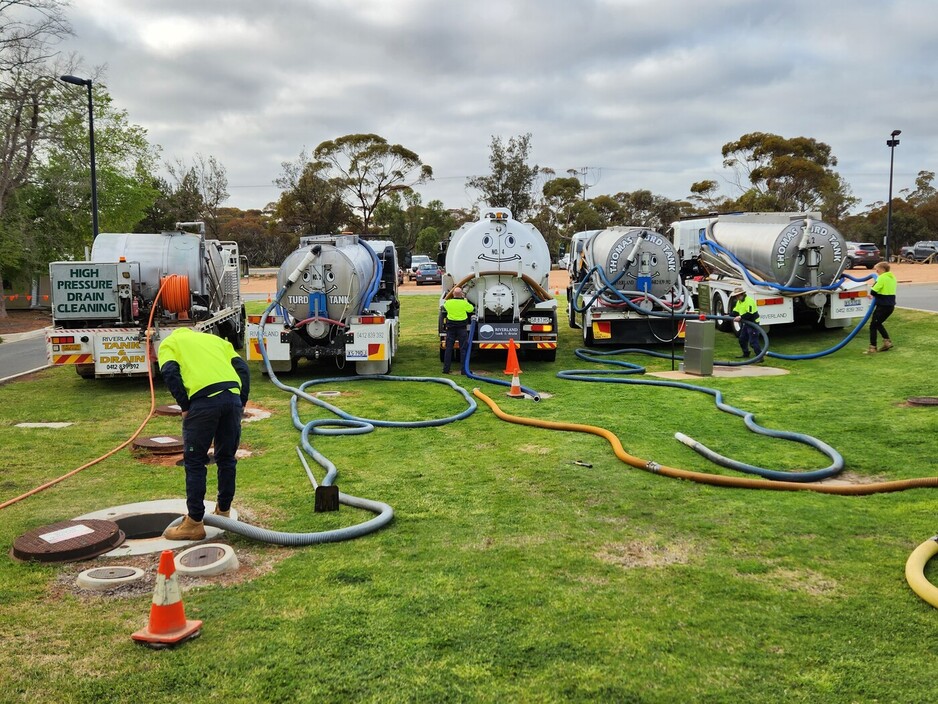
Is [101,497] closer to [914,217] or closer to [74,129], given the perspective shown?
[74,129]

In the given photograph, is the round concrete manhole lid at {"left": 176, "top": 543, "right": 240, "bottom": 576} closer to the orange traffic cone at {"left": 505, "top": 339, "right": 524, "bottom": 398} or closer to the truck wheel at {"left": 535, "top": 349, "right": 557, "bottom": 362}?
the orange traffic cone at {"left": 505, "top": 339, "right": 524, "bottom": 398}

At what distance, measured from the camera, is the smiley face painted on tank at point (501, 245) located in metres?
13.2

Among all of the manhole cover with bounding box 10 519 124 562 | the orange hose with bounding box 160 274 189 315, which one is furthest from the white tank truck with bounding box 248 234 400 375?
the manhole cover with bounding box 10 519 124 562

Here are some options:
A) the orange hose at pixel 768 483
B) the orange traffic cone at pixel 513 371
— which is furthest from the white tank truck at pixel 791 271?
the orange hose at pixel 768 483

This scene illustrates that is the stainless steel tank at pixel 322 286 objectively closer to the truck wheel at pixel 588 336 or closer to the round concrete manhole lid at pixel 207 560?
the truck wheel at pixel 588 336

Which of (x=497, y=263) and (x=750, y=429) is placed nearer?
(x=750, y=429)

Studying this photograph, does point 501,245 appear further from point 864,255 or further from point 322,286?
point 864,255

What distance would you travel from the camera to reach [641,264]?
593 inches

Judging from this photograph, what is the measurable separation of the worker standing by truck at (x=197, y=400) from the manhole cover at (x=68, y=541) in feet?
1.32

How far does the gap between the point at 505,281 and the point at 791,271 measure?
6.19 m

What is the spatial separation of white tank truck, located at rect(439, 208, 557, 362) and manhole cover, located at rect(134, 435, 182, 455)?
19.5ft

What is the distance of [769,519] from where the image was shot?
17.9ft

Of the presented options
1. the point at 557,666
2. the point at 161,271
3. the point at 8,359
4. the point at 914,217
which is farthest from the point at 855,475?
the point at 914,217

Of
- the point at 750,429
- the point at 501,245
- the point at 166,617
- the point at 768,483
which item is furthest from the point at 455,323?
the point at 166,617
